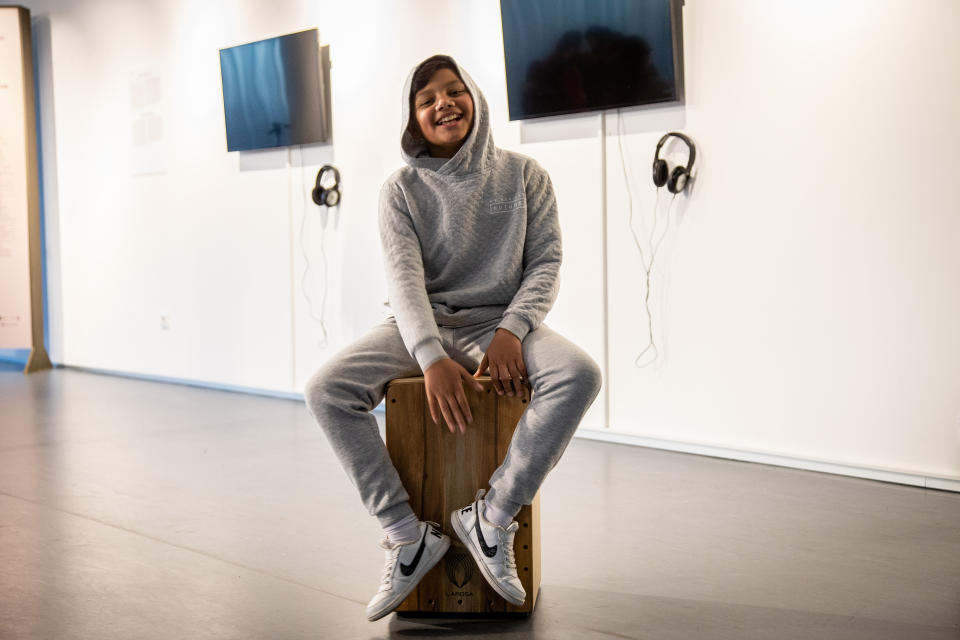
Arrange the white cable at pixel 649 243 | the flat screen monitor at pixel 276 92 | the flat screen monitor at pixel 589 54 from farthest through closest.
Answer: the flat screen monitor at pixel 276 92 → the white cable at pixel 649 243 → the flat screen monitor at pixel 589 54

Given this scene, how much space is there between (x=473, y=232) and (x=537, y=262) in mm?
158

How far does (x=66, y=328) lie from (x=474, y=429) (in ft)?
17.5

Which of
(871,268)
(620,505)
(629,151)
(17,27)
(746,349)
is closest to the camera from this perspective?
(620,505)

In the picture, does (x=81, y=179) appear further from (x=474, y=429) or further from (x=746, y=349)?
(x=474, y=429)

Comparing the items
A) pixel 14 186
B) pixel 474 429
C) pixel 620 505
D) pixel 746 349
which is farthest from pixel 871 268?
pixel 14 186

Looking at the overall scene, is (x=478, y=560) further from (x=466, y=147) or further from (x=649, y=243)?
(x=649, y=243)

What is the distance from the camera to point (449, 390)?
1920 mm

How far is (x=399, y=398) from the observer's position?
2.00m

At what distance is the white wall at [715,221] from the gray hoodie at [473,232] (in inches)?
54.7

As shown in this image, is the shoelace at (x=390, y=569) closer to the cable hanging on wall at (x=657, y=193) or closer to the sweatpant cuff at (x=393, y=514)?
the sweatpant cuff at (x=393, y=514)

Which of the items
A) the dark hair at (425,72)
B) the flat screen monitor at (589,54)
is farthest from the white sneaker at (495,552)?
the flat screen monitor at (589,54)

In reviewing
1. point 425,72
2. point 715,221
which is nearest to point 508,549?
point 425,72

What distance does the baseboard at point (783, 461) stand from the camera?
2996 millimetres

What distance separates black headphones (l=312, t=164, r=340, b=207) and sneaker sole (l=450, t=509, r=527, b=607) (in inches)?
117
